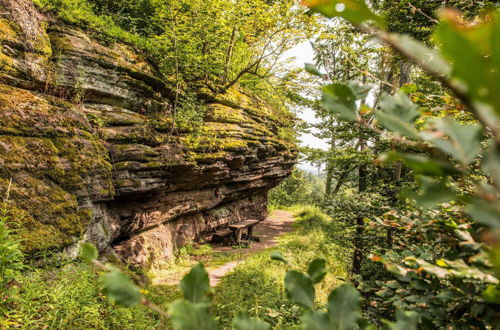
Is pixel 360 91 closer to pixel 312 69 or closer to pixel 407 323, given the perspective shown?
pixel 312 69

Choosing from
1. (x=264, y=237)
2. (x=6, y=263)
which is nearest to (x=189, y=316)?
(x=6, y=263)

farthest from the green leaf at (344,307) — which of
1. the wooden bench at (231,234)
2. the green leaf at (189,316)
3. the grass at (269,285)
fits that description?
the wooden bench at (231,234)

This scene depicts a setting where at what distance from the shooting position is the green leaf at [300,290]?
561mm

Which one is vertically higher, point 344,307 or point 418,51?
point 418,51

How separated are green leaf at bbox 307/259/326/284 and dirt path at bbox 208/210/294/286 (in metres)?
6.41

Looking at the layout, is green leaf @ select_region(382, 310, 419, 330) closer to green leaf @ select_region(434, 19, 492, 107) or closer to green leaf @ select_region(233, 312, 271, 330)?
green leaf @ select_region(233, 312, 271, 330)

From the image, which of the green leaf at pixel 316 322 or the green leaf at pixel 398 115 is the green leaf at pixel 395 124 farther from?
the green leaf at pixel 316 322

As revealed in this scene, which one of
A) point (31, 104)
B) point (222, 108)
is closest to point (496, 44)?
point (31, 104)

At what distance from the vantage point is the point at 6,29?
4391 mm

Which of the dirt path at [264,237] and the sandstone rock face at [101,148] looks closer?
the sandstone rock face at [101,148]

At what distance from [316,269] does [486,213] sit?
42 cm

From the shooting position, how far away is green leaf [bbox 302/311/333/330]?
462 mm

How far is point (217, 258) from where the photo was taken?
8602 mm

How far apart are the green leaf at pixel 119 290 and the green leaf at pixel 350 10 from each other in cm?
54
